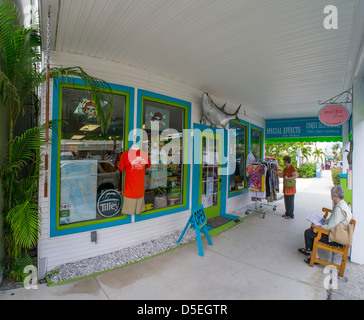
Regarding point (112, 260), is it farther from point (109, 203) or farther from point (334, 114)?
point (334, 114)

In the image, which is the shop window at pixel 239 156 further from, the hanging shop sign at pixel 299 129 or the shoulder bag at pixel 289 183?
the hanging shop sign at pixel 299 129

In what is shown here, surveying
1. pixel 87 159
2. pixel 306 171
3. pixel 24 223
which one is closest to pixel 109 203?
pixel 87 159

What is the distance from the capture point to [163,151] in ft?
14.8

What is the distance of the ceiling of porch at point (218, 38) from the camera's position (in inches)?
89.7

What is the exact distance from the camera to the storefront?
316cm

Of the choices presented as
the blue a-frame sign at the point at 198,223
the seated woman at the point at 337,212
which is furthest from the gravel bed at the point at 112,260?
the seated woman at the point at 337,212

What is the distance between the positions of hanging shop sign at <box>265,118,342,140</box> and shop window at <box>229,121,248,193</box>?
1739mm

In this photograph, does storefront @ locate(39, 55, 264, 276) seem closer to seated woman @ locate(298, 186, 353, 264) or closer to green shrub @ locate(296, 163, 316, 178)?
seated woman @ locate(298, 186, 353, 264)

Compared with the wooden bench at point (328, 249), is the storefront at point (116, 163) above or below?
above

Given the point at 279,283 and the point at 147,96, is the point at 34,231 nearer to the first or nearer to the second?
the point at 147,96

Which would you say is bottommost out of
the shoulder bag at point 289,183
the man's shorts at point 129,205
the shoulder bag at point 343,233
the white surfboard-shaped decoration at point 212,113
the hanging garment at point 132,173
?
the shoulder bag at point 343,233

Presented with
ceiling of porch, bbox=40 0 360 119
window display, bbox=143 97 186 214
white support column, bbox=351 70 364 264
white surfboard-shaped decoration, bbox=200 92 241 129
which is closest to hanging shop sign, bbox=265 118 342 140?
ceiling of porch, bbox=40 0 360 119

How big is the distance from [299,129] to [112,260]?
7.15 m

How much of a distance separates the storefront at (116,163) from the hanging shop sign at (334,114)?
2324mm
